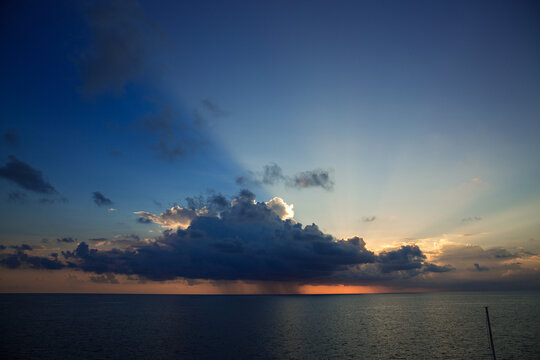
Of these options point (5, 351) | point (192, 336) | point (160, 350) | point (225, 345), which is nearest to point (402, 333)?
point (225, 345)

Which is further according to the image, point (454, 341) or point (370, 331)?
point (370, 331)

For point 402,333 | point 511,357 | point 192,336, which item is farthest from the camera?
point 402,333

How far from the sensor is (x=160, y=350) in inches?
2990

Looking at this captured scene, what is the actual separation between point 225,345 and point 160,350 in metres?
17.5

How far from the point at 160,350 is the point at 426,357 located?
218ft

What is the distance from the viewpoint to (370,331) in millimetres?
109500

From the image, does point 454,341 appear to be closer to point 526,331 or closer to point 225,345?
point 526,331

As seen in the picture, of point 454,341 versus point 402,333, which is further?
point 402,333

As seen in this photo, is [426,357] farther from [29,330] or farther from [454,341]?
[29,330]

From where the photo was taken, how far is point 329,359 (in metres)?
67.9

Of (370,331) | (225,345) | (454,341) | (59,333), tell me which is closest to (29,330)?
(59,333)

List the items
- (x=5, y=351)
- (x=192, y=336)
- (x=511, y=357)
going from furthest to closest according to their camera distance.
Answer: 1. (x=192, y=336)
2. (x=5, y=351)
3. (x=511, y=357)

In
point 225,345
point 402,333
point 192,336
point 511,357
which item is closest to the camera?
point 511,357

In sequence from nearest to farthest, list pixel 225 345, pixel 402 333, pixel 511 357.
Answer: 1. pixel 511 357
2. pixel 225 345
3. pixel 402 333
